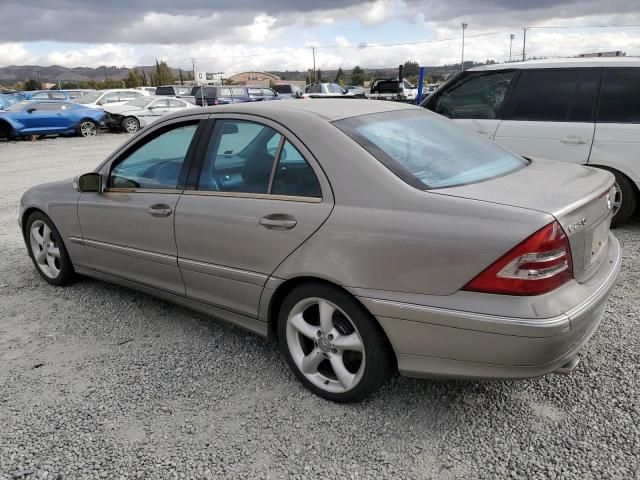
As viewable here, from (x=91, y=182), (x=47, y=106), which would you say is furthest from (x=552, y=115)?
(x=47, y=106)

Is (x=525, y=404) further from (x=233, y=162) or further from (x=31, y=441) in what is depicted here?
(x=31, y=441)

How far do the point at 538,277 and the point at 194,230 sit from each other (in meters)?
1.91

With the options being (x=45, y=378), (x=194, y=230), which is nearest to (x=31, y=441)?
(x=45, y=378)

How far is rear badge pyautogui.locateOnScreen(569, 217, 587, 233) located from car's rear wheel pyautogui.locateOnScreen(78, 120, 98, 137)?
20.3 meters

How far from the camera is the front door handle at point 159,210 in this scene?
3.35 m

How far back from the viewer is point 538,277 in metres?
2.21

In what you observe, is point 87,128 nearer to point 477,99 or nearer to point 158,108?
point 158,108

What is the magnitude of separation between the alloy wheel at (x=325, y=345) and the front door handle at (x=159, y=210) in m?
1.10

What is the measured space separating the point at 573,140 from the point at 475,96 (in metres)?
1.23

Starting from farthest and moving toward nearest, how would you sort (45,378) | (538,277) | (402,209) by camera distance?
(45,378)
(402,209)
(538,277)

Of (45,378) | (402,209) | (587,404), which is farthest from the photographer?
(45,378)

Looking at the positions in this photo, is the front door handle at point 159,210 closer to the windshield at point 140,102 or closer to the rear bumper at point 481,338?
the rear bumper at point 481,338

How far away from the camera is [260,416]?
272cm

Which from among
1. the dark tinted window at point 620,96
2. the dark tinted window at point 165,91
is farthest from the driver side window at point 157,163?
the dark tinted window at point 165,91
